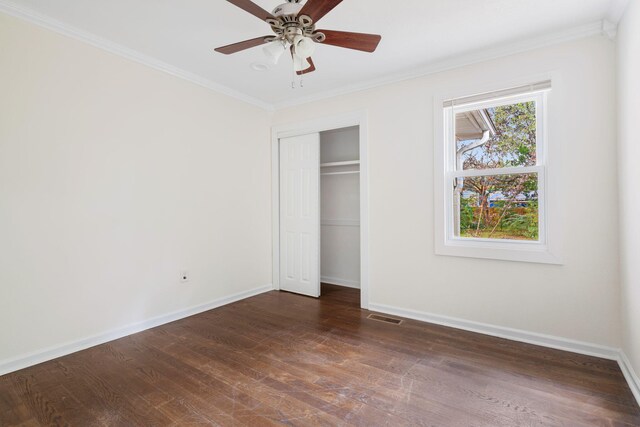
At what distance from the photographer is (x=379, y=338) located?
2.82 m

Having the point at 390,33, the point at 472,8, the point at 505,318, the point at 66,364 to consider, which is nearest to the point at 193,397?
the point at 66,364

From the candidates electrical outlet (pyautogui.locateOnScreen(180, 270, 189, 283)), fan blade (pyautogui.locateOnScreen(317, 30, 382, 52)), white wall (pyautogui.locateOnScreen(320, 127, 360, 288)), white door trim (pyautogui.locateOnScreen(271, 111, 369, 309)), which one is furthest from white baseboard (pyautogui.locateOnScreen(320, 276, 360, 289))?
fan blade (pyautogui.locateOnScreen(317, 30, 382, 52))

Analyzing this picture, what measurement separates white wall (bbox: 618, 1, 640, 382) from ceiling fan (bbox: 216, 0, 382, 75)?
5.20 ft

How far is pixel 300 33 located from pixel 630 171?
2.29 m

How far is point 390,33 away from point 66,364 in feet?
11.8

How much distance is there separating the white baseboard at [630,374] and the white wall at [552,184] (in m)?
0.16

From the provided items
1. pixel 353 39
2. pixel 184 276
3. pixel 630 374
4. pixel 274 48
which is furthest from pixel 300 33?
pixel 630 374

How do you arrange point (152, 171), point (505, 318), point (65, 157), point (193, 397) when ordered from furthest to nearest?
point (152, 171) → point (505, 318) → point (65, 157) → point (193, 397)

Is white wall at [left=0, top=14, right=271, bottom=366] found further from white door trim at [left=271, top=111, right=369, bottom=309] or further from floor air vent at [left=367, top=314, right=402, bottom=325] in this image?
floor air vent at [left=367, top=314, right=402, bottom=325]

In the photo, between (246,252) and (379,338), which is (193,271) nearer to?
(246,252)

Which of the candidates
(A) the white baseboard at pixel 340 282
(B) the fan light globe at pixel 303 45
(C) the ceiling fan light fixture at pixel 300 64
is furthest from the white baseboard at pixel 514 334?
(B) the fan light globe at pixel 303 45

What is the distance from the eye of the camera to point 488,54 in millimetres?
2848

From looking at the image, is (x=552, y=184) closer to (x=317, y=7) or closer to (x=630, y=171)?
(x=630, y=171)

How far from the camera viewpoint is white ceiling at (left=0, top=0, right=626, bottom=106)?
222 cm
